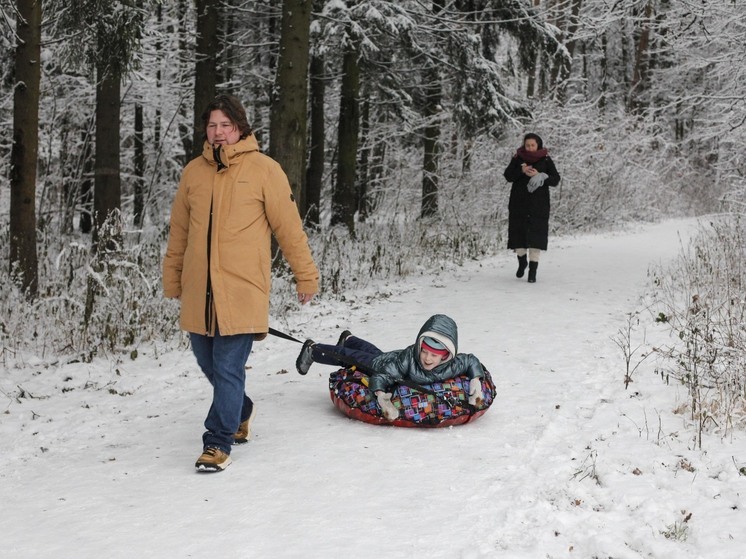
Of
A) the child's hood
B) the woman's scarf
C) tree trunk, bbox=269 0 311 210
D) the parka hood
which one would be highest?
tree trunk, bbox=269 0 311 210

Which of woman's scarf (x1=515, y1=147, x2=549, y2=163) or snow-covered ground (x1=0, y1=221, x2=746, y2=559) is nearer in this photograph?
snow-covered ground (x1=0, y1=221, x2=746, y2=559)

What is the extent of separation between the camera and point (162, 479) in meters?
3.89

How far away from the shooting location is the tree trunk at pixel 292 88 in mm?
9148

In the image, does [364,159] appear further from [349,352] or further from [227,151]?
[227,151]

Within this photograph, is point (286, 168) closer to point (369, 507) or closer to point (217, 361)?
point (217, 361)

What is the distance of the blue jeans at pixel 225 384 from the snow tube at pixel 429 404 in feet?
3.19

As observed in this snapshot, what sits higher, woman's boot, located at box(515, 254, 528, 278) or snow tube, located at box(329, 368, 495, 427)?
woman's boot, located at box(515, 254, 528, 278)

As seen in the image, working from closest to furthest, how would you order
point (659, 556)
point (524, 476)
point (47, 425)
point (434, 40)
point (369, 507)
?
point (659, 556)
point (369, 507)
point (524, 476)
point (47, 425)
point (434, 40)

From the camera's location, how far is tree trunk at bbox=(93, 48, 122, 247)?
980cm

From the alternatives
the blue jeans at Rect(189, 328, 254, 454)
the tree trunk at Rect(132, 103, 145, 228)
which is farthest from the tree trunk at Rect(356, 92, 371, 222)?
the blue jeans at Rect(189, 328, 254, 454)

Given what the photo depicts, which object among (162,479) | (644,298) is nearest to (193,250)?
(162,479)

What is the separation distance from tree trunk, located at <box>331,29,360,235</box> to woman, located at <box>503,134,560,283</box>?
4619mm

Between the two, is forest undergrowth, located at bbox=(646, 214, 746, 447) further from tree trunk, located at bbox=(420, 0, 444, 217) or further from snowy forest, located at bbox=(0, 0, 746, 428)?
tree trunk, located at bbox=(420, 0, 444, 217)

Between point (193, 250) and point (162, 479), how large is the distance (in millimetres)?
1289
